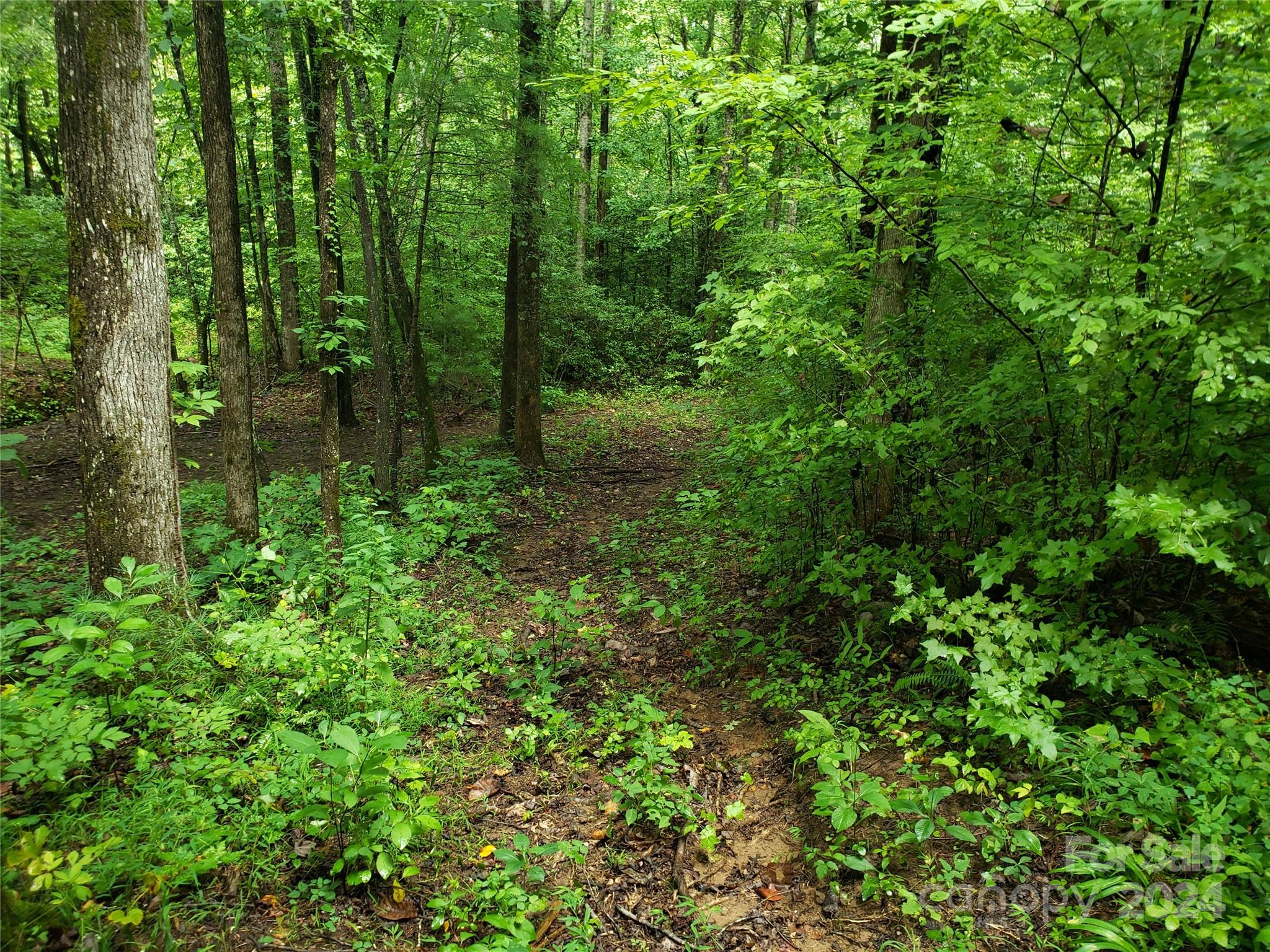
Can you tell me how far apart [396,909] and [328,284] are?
6.23 m

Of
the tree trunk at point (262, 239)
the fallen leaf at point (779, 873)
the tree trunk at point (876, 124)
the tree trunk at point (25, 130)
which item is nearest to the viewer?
the fallen leaf at point (779, 873)

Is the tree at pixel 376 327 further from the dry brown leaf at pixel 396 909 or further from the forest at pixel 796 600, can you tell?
the dry brown leaf at pixel 396 909

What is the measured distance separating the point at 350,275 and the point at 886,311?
12950 mm

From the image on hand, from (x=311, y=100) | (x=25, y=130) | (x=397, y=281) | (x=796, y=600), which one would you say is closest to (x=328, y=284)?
(x=397, y=281)

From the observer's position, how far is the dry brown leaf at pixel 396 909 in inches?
111

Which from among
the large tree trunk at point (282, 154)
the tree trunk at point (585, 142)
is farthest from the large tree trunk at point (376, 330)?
the tree trunk at point (585, 142)

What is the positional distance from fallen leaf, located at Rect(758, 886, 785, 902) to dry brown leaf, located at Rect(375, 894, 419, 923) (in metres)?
1.69

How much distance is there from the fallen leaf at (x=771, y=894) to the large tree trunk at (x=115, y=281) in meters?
4.44

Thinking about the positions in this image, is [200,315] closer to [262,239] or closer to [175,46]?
[262,239]

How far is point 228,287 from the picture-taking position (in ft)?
21.9

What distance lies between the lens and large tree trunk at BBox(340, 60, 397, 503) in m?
7.56

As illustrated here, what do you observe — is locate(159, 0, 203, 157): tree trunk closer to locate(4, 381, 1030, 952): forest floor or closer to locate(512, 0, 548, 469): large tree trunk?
Answer: locate(512, 0, 548, 469): large tree trunk

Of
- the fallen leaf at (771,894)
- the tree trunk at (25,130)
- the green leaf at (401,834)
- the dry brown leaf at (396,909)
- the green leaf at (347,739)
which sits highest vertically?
the tree trunk at (25,130)

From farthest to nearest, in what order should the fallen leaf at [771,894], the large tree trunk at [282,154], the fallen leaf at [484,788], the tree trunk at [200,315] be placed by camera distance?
1. the tree trunk at [200,315]
2. the large tree trunk at [282,154]
3. the fallen leaf at [484,788]
4. the fallen leaf at [771,894]
